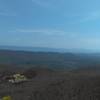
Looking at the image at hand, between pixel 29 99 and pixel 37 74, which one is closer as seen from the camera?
pixel 29 99

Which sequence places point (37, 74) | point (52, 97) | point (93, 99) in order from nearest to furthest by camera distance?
point (93, 99), point (52, 97), point (37, 74)

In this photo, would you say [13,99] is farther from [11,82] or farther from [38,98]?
[11,82]

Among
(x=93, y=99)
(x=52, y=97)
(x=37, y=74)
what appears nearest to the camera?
(x=93, y=99)

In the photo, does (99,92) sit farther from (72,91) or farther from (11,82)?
(11,82)

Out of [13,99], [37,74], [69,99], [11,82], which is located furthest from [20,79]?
[69,99]

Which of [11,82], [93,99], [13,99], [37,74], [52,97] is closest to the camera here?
[93,99]

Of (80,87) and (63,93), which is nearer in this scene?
(63,93)

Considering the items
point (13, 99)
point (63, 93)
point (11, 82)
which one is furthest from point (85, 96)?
point (11, 82)

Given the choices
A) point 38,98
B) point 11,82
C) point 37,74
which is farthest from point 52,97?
point 37,74

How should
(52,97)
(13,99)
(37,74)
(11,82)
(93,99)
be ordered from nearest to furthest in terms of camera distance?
1. (93,99)
2. (52,97)
3. (13,99)
4. (11,82)
5. (37,74)
